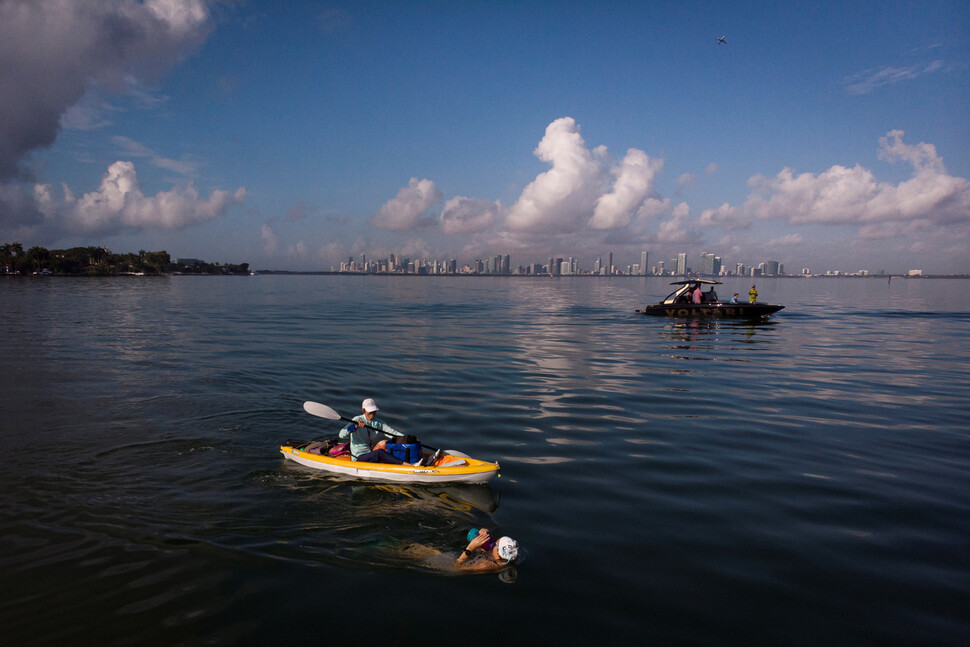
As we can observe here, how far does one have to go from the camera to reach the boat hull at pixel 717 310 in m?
45.7

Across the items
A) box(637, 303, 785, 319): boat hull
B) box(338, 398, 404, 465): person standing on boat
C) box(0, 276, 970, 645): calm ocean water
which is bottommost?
box(0, 276, 970, 645): calm ocean water

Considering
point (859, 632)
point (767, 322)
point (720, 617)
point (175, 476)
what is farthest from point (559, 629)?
point (767, 322)

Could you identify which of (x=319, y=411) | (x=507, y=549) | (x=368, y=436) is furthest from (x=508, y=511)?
(x=319, y=411)

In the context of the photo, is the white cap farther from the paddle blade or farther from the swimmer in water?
the paddle blade

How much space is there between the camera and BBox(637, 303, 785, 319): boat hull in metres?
45.7

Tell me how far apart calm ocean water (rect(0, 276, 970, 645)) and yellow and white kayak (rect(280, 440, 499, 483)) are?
12.3 inches

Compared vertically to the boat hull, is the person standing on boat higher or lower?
lower

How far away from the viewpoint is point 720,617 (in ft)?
23.8

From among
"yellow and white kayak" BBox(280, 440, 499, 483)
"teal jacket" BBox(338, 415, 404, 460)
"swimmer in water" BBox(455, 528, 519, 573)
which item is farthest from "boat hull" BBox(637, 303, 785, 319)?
"swimmer in water" BBox(455, 528, 519, 573)

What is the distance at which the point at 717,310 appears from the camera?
47.4m

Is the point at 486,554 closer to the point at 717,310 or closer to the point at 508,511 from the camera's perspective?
the point at 508,511

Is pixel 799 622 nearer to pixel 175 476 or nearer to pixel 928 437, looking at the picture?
pixel 928 437

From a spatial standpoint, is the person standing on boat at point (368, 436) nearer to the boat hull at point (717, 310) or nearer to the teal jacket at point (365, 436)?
the teal jacket at point (365, 436)

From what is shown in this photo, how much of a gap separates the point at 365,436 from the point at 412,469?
5.57 ft
